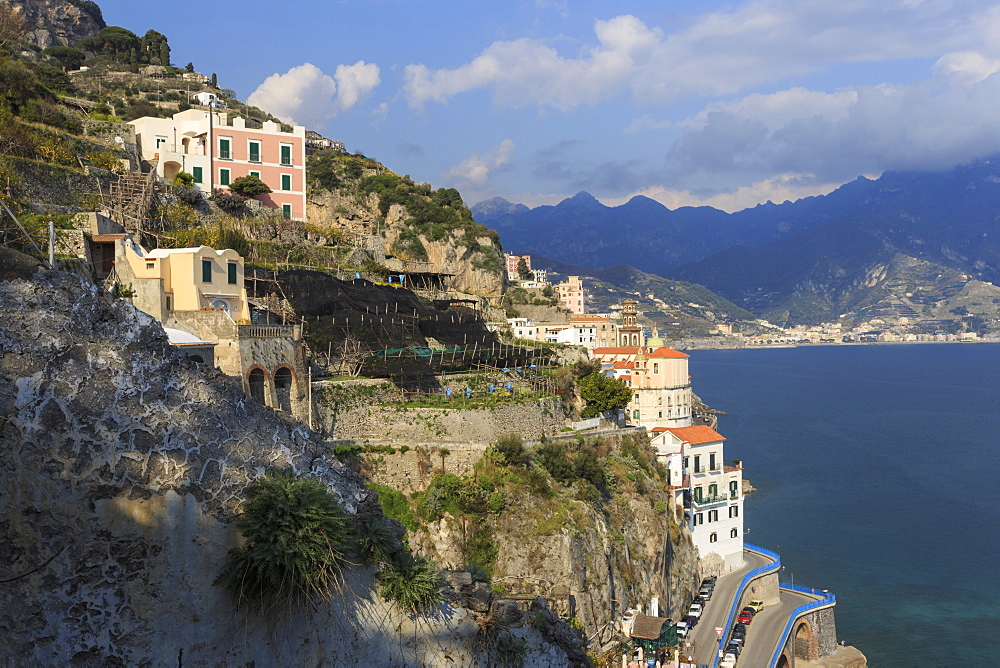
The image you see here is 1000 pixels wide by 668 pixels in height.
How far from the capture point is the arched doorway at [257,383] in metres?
26.4

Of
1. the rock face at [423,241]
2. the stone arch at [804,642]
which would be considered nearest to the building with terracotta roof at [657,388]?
the rock face at [423,241]

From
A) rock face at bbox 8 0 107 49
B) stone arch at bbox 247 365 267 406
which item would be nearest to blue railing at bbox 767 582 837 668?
stone arch at bbox 247 365 267 406

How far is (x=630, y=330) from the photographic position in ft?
216

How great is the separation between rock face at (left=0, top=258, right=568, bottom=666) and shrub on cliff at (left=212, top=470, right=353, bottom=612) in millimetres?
176

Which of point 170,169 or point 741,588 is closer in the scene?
point 741,588

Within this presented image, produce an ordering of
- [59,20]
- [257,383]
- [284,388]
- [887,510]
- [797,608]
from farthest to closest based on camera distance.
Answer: [59,20], [887,510], [797,608], [284,388], [257,383]

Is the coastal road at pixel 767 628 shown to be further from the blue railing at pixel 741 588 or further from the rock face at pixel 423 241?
the rock face at pixel 423 241

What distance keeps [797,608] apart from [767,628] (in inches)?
93.6

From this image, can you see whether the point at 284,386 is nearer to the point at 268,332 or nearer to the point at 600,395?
the point at 268,332

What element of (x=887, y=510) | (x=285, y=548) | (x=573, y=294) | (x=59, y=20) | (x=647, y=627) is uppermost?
(x=59, y=20)

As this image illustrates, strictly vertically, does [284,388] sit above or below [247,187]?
below

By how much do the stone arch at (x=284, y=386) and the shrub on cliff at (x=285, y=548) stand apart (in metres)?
19.6

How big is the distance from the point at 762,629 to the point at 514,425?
52.6ft

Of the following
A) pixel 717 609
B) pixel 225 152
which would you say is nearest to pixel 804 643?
pixel 717 609
